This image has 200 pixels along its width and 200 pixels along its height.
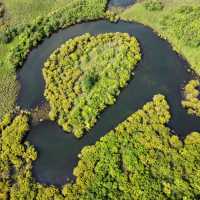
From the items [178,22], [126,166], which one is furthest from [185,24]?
[126,166]

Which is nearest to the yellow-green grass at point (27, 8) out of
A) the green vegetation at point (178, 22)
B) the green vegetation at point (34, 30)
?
the green vegetation at point (34, 30)

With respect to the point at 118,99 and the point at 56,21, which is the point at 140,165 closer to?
the point at 118,99

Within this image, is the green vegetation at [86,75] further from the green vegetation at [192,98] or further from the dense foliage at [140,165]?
the green vegetation at [192,98]

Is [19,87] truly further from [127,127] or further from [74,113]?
[127,127]

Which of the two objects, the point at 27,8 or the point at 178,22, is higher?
the point at 178,22

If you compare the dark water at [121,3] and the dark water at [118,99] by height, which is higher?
the dark water at [121,3]

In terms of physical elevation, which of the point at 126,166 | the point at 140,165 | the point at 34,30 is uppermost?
the point at 34,30
